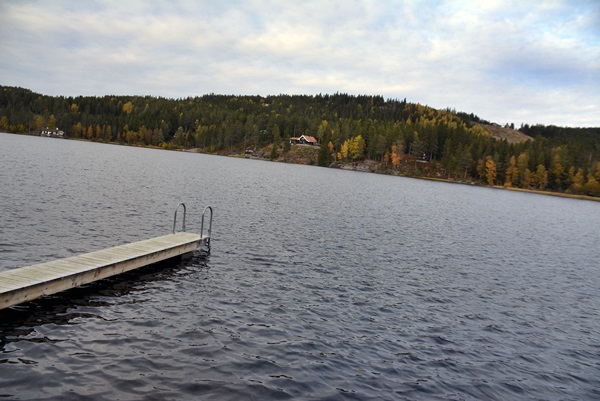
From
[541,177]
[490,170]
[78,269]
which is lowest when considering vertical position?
[78,269]

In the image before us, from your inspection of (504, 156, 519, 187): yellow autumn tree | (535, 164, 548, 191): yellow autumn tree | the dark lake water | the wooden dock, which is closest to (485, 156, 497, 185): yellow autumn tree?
(504, 156, 519, 187): yellow autumn tree

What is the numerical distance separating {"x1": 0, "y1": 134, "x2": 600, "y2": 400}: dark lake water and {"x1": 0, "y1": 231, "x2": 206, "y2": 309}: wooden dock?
70 cm

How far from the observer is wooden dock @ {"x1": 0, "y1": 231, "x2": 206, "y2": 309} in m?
16.7

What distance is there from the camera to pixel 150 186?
64.3m

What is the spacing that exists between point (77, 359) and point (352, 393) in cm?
927

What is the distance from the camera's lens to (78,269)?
19.6m

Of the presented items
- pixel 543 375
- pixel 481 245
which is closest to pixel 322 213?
pixel 481 245

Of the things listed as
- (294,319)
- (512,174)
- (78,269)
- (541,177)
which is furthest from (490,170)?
(78,269)

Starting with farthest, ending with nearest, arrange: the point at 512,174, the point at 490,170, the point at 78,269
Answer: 1. the point at 490,170
2. the point at 512,174
3. the point at 78,269

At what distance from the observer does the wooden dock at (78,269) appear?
1669cm

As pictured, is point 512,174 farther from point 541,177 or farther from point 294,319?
point 294,319

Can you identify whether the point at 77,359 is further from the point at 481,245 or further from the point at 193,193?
the point at 193,193

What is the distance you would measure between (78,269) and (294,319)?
35.0 ft

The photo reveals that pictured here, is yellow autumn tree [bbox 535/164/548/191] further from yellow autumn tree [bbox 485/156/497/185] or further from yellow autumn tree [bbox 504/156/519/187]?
yellow autumn tree [bbox 485/156/497/185]
